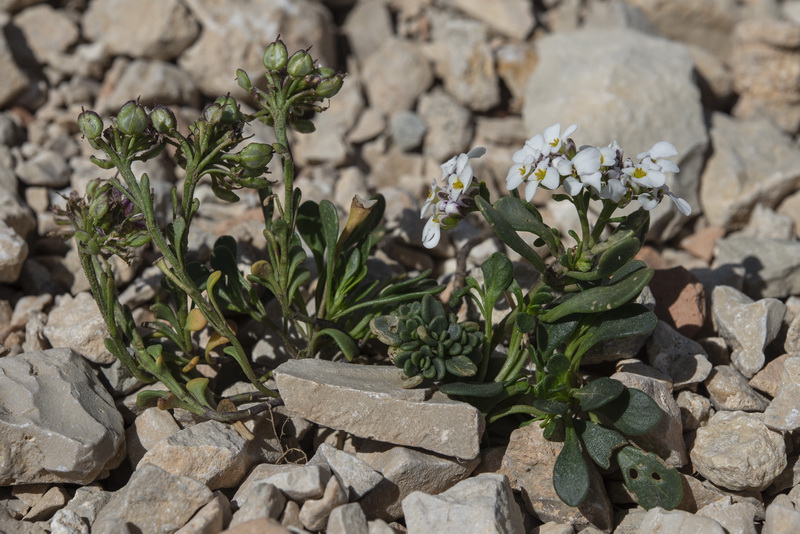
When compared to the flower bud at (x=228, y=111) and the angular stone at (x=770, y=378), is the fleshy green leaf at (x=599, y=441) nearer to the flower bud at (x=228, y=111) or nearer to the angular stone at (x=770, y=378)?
the angular stone at (x=770, y=378)

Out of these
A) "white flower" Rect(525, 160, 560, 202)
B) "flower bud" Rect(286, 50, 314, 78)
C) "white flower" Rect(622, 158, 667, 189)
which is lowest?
"white flower" Rect(622, 158, 667, 189)

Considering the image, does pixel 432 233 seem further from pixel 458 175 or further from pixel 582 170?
pixel 582 170

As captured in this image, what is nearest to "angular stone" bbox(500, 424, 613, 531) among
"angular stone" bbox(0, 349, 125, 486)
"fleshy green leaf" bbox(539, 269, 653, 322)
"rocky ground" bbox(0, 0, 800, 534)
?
"rocky ground" bbox(0, 0, 800, 534)

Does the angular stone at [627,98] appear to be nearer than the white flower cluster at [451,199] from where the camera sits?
No

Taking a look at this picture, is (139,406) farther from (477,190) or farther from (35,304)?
(477,190)

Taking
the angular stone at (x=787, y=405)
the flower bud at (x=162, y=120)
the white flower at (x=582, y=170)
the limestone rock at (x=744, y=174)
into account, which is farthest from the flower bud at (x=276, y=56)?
the limestone rock at (x=744, y=174)

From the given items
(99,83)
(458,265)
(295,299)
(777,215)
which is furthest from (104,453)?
(777,215)

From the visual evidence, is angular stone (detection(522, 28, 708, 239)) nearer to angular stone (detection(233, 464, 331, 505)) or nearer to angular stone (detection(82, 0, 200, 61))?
angular stone (detection(82, 0, 200, 61))

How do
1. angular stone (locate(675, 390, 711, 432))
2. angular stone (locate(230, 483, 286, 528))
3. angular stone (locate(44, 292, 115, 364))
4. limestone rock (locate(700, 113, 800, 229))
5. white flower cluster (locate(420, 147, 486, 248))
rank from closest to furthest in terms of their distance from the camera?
angular stone (locate(230, 483, 286, 528))
white flower cluster (locate(420, 147, 486, 248))
angular stone (locate(675, 390, 711, 432))
angular stone (locate(44, 292, 115, 364))
limestone rock (locate(700, 113, 800, 229))
